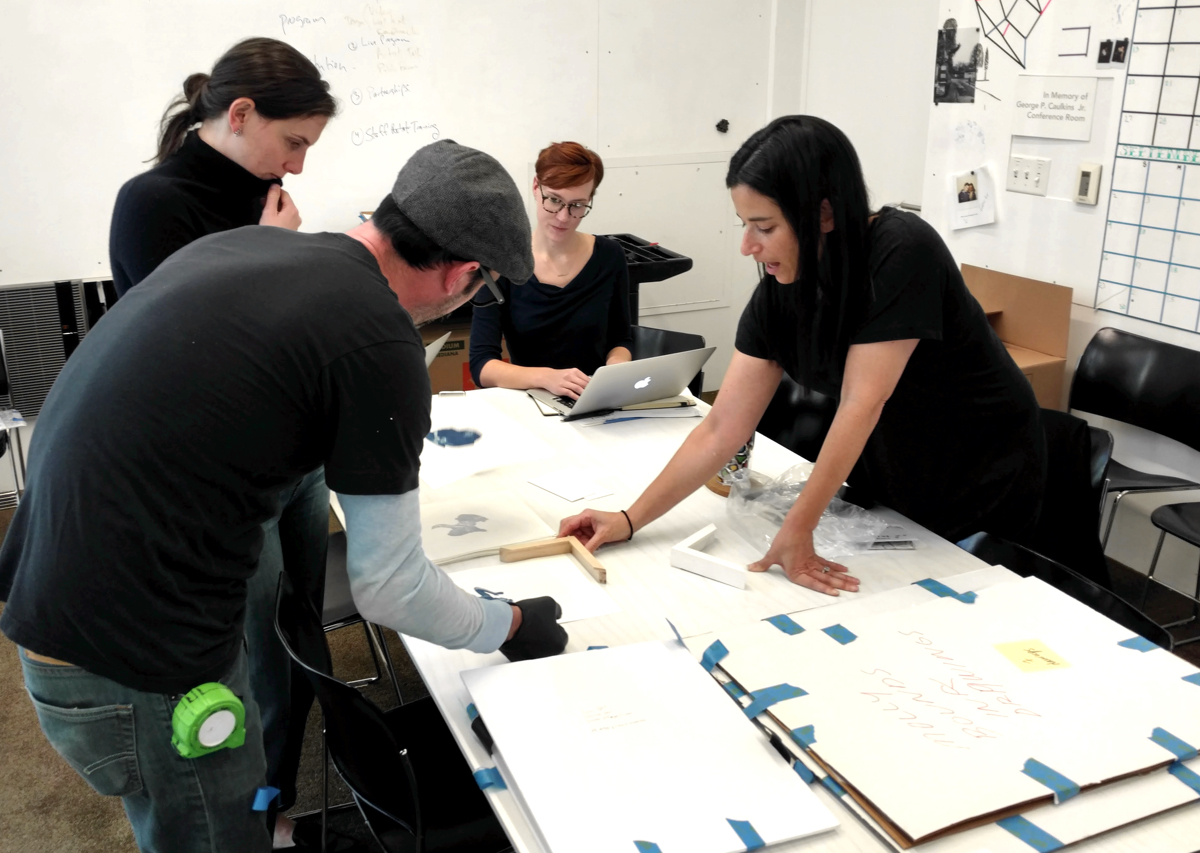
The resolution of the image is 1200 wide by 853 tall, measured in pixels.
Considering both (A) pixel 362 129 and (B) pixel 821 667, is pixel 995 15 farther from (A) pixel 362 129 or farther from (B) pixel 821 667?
(B) pixel 821 667

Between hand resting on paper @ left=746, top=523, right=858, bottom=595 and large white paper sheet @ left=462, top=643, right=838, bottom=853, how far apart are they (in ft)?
1.09

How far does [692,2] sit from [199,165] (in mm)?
3176

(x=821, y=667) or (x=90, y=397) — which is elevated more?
(x=90, y=397)

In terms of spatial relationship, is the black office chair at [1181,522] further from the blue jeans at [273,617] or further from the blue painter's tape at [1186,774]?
the blue jeans at [273,617]

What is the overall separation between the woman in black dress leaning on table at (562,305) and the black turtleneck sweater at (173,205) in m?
1.03

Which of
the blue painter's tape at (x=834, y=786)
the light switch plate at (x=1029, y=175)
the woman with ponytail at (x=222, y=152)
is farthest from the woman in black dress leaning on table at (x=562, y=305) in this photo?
the blue painter's tape at (x=834, y=786)

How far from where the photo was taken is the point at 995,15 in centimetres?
335

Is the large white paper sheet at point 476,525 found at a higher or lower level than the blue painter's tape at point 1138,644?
lower

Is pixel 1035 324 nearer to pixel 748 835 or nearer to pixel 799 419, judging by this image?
pixel 799 419

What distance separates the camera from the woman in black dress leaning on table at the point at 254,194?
5.81 ft

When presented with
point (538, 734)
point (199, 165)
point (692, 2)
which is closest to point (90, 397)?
point (538, 734)

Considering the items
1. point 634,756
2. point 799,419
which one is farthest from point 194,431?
point 799,419

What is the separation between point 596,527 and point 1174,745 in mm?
943

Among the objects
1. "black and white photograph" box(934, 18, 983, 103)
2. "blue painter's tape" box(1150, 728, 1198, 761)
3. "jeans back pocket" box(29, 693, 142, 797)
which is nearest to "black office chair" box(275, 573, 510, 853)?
"jeans back pocket" box(29, 693, 142, 797)
